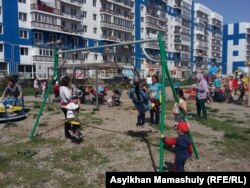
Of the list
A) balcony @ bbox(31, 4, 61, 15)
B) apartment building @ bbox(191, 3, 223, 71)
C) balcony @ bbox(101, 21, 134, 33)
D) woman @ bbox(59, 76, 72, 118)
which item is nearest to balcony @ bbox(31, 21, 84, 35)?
balcony @ bbox(31, 4, 61, 15)

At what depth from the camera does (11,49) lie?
135 ft

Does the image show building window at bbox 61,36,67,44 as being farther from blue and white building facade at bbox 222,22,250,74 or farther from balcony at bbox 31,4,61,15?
blue and white building facade at bbox 222,22,250,74

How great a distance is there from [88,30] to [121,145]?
48.5 metres

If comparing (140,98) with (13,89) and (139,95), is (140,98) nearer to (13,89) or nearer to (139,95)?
(139,95)

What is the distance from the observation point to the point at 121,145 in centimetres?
870

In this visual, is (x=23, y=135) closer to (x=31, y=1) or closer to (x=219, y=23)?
(x=31, y=1)

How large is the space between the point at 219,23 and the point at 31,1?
81.8 m

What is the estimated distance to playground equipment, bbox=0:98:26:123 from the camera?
40.7ft

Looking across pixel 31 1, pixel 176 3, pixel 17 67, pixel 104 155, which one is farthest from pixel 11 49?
pixel 176 3

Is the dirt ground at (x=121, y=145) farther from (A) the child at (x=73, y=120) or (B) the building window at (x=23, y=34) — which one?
(B) the building window at (x=23, y=34)

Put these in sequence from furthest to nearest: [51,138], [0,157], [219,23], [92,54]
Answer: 1. [219,23]
2. [92,54]
3. [51,138]
4. [0,157]

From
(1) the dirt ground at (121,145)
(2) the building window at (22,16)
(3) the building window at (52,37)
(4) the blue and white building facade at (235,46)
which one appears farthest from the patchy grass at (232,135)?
(4) the blue and white building facade at (235,46)

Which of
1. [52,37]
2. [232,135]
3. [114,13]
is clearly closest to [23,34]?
[52,37]

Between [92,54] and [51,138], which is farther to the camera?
[92,54]
